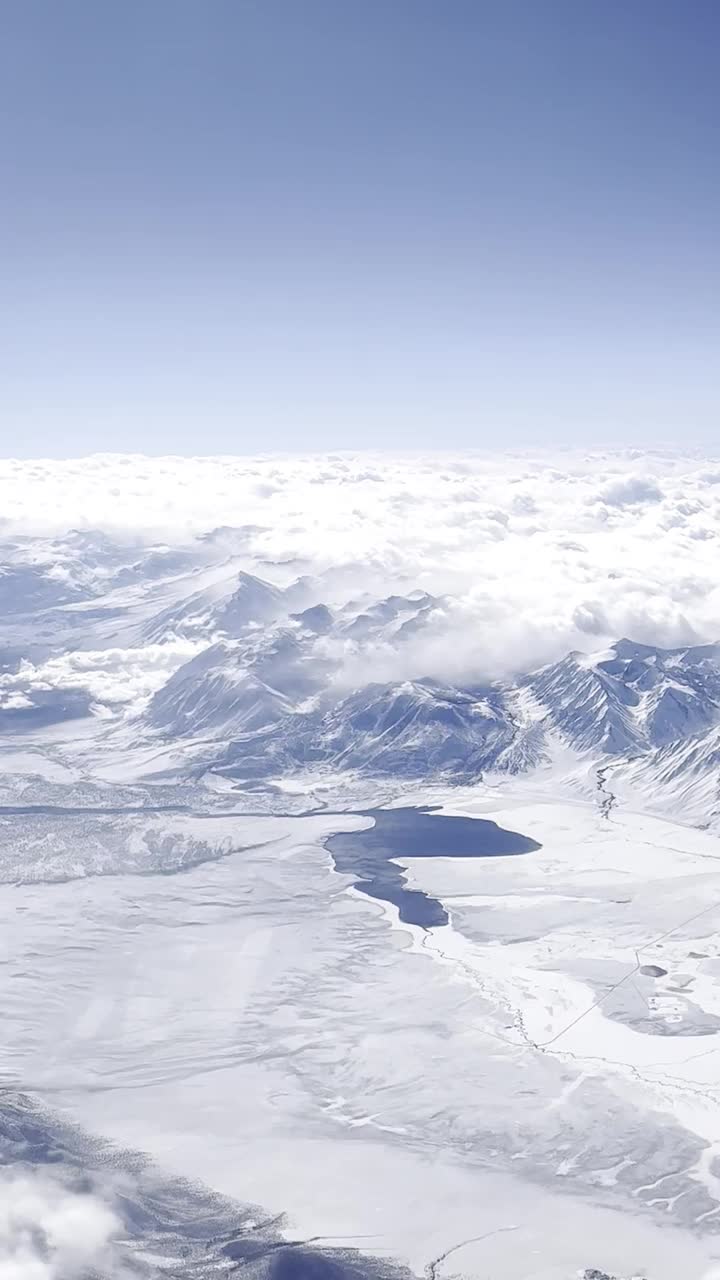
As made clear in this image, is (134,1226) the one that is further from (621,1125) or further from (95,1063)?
(621,1125)

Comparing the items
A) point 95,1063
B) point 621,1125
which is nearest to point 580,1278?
point 621,1125

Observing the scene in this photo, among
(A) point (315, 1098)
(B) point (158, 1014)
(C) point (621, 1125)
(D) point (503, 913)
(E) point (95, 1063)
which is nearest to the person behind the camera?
(C) point (621, 1125)

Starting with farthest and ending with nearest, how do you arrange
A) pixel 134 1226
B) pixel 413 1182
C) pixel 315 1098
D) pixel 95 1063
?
pixel 95 1063 → pixel 315 1098 → pixel 413 1182 → pixel 134 1226

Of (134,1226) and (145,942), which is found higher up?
(134,1226)

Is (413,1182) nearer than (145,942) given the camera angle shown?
Yes

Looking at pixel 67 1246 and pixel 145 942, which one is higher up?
pixel 67 1246

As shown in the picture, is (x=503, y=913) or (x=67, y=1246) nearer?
(x=67, y=1246)

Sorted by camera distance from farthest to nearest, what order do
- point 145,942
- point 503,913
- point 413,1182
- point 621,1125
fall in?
point 503,913 → point 145,942 → point 621,1125 → point 413,1182

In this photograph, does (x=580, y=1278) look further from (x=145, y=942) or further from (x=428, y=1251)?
(x=145, y=942)

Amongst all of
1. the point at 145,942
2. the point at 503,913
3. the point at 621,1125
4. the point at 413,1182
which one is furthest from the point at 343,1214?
the point at 503,913
